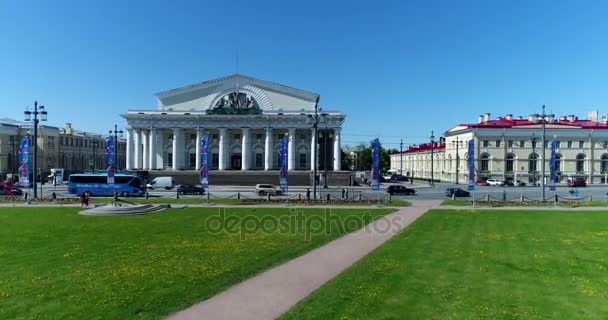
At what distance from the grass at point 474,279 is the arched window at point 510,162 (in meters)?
67.8

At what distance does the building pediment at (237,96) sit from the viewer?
84.7 m

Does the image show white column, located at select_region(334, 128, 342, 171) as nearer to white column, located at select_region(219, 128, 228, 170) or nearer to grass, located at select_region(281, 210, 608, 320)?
white column, located at select_region(219, 128, 228, 170)

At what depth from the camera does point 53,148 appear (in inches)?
3999

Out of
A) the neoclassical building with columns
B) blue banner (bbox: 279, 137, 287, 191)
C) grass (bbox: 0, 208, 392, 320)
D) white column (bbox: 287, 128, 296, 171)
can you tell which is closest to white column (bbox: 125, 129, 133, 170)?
the neoclassical building with columns

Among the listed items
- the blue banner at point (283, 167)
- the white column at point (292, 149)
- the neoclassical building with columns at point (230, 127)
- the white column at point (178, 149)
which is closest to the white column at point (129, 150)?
the neoclassical building with columns at point (230, 127)

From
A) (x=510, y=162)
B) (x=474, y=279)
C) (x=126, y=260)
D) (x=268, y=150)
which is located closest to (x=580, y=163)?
(x=510, y=162)

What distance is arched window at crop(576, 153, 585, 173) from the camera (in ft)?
275

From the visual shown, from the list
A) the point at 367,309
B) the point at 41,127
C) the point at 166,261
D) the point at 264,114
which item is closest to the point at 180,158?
the point at 264,114

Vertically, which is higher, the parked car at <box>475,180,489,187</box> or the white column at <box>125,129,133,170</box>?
the white column at <box>125,129,133,170</box>

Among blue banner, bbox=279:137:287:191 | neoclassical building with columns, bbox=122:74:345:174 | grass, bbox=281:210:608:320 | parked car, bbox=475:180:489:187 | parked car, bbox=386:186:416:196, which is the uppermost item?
neoclassical building with columns, bbox=122:74:345:174

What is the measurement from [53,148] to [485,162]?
9784cm

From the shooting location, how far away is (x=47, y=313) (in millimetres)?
9125

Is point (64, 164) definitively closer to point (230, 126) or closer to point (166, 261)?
point (230, 126)

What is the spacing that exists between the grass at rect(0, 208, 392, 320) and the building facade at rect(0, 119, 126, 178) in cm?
6517
